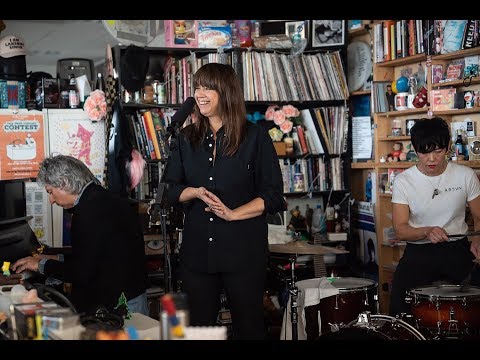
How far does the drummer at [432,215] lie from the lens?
375 cm

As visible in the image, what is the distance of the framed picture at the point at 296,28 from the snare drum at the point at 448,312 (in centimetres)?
259

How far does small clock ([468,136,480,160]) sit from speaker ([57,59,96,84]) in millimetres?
2564

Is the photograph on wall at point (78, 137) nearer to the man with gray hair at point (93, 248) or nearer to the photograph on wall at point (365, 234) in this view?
the man with gray hair at point (93, 248)

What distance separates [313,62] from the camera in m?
5.38

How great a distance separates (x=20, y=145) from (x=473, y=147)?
2.88 m

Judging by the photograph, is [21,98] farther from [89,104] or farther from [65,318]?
[65,318]

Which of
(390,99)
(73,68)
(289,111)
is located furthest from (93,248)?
(390,99)

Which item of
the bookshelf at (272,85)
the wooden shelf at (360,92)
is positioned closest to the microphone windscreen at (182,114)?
the bookshelf at (272,85)

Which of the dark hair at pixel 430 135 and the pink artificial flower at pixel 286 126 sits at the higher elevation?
the pink artificial flower at pixel 286 126

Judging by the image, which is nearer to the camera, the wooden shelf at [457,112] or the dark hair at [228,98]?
the dark hair at [228,98]

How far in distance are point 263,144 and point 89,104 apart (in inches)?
83.7

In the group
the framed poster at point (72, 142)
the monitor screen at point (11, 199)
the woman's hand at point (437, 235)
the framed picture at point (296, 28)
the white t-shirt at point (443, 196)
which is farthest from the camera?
the framed picture at point (296, 28)
